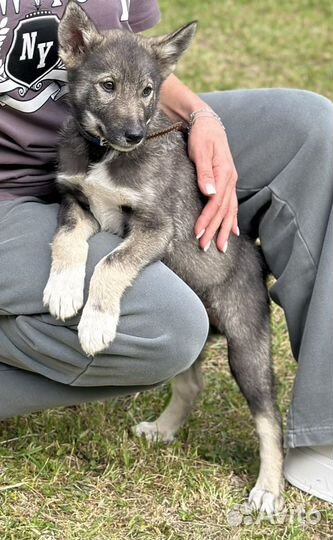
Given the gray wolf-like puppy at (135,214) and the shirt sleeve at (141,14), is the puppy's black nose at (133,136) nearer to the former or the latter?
the gray wolf-like puppy at (135,214)

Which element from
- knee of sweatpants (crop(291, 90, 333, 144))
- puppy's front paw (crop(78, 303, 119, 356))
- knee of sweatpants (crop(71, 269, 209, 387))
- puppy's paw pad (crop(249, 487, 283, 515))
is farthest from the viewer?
knee of sweatpants (crop(291, 90, 333, 144))

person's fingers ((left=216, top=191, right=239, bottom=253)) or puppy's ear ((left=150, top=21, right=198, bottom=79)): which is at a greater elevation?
puppy's ear ((left=150, top=21, right=198, bottom=79))

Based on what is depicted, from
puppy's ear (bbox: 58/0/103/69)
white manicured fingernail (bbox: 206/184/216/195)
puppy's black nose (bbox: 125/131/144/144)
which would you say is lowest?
white manicured fingernail (bbox: 206/184/216/195)

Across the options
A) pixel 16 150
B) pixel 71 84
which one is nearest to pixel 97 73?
pixel 71 84

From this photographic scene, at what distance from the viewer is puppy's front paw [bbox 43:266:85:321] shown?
10.3 feet

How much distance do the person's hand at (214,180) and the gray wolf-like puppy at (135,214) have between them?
44 millimetres

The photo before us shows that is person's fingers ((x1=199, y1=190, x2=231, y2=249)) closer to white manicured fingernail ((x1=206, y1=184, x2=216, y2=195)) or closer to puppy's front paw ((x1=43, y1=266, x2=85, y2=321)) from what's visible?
white manicured fingernail ((x1=206, y1=184, x2=216, y2=195))

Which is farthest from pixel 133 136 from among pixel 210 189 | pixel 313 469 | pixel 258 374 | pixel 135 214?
pixel 313 469

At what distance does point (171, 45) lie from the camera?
139 inches

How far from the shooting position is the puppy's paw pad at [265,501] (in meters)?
3.51

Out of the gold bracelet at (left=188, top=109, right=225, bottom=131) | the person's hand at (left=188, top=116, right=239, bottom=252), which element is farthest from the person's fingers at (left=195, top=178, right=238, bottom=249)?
the gold bracelet at (left=188, top=109, right=225, bottom=131)

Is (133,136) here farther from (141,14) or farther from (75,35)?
(141,14)

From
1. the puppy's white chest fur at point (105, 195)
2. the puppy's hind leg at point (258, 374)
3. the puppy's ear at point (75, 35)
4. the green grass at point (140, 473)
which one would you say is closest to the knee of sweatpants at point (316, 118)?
the puppy's hind leg at point (258, 374)

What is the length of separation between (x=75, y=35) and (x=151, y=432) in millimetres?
1533
